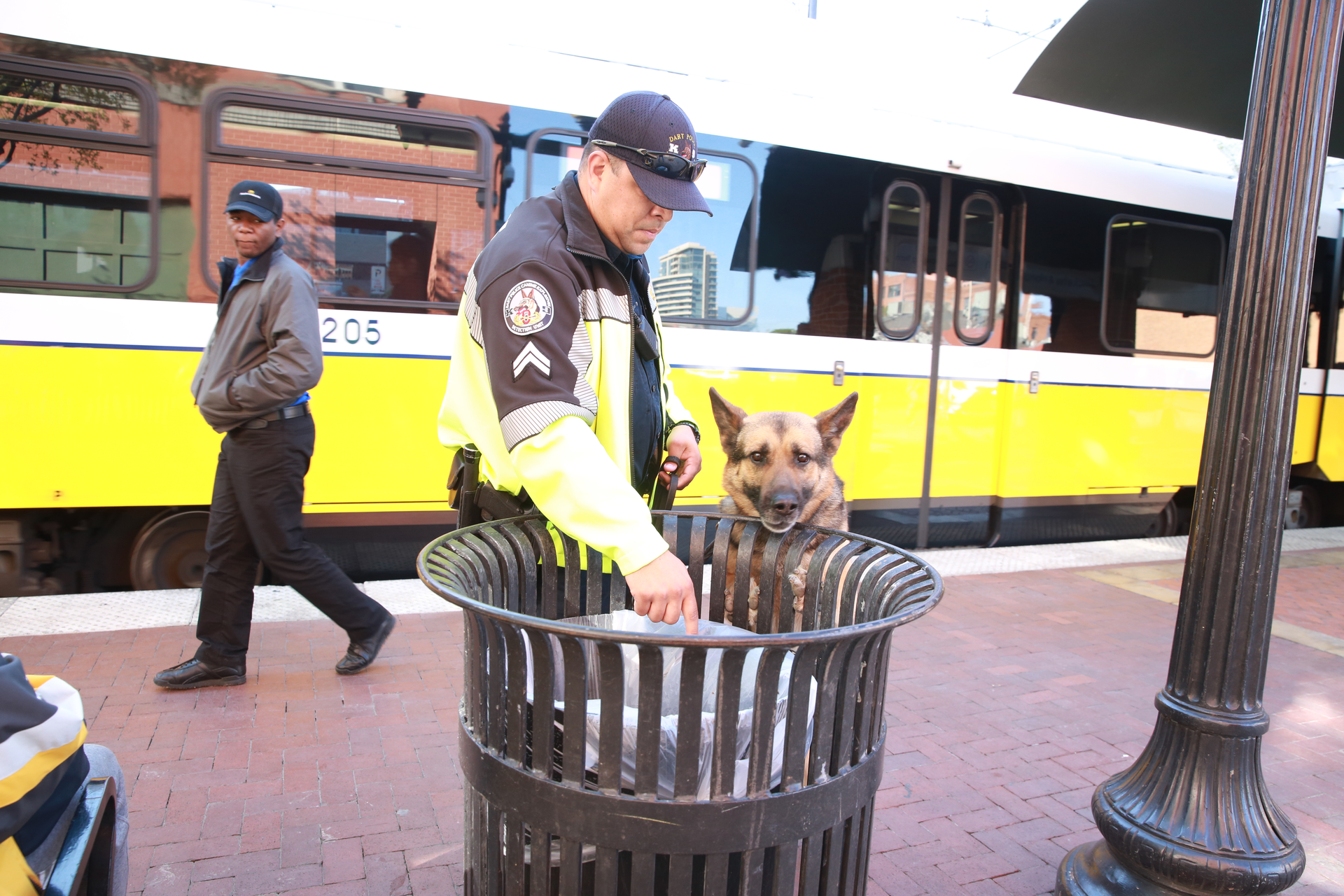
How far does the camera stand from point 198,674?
3.67 meters

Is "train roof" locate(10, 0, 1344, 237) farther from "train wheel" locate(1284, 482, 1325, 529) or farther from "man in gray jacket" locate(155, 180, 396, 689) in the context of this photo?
"train wheel" locate(1284, 482, 1325, 529)

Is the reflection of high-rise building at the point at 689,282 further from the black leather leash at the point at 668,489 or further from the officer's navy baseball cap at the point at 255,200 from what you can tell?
the black leather leash at the point at 668,489

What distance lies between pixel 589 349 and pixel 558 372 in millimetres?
176

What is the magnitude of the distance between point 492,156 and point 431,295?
3.01ft

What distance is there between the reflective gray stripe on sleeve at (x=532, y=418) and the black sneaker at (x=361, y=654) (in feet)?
9.20

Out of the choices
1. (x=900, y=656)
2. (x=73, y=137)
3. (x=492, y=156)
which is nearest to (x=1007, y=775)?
(x=900, y=656)

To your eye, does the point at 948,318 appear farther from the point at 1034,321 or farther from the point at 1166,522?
the point at 1166,522

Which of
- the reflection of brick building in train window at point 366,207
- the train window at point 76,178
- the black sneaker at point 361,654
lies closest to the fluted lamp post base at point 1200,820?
the black sneaker at point 361,654

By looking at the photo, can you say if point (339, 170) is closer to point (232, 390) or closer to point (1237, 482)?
point (232, 390)

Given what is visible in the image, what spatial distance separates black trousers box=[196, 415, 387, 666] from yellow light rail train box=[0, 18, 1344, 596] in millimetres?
1279

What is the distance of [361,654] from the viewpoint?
13.0 ft

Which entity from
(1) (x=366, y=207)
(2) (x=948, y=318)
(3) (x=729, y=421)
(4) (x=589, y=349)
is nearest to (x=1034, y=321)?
(2) (x=948, y=318)

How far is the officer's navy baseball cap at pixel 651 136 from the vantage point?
67.0 inches

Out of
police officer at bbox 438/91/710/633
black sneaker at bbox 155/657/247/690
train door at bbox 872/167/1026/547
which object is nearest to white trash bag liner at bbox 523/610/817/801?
police officer at bbox 438/91/710/633
